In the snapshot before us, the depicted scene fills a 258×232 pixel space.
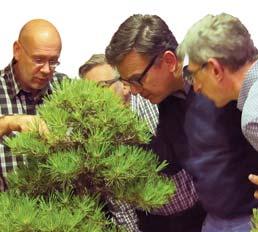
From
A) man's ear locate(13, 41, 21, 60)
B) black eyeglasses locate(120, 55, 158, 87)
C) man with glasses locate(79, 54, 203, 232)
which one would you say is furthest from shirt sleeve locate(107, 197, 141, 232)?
man's ear locate(13, 41, 21, 60)

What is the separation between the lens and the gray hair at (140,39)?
1.50m

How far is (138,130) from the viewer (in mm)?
1370

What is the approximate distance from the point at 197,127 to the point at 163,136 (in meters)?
0.12

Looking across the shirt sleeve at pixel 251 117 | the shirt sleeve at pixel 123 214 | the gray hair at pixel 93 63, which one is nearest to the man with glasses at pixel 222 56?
the shirt sleeve at pixel 251 117

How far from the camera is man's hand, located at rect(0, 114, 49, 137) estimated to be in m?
1.35

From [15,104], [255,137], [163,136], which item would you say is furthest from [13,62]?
[255,137]

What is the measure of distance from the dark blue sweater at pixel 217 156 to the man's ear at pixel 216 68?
0.40ft

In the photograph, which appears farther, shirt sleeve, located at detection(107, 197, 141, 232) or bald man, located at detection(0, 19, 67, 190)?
bald man, located at detection(0, 19, 67, 190)

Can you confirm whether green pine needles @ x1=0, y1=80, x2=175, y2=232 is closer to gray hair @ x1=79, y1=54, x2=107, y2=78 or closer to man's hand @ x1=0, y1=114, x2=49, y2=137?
man's hand @ x1=0, y1=114, x2=49, y2=137

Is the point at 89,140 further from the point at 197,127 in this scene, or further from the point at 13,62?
the point at 13,62

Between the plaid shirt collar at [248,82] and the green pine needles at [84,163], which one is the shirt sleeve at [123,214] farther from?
the plaid shirt collar at [248,82]

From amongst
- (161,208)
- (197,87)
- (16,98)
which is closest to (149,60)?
(197,87)

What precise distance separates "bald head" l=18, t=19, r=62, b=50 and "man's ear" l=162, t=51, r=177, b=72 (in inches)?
17.1

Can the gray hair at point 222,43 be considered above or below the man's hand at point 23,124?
above
